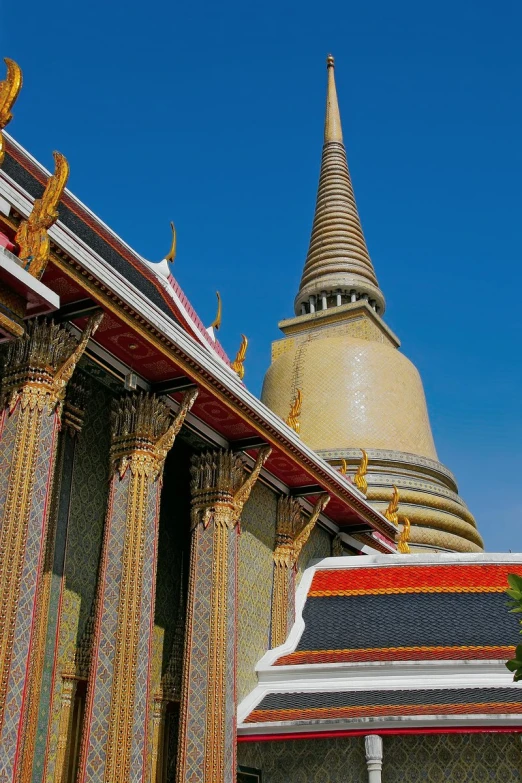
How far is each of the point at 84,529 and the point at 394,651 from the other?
418 cm

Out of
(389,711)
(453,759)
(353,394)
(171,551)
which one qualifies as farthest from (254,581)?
(353,394)

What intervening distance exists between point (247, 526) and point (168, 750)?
112 inches

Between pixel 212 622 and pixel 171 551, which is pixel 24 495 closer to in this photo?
pixel 212 622

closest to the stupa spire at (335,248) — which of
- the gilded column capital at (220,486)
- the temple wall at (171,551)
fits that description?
the temple wall at (171,551)

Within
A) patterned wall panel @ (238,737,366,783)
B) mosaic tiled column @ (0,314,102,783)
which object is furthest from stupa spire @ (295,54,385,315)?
mosaic tiled column @ (0,314,102,783)

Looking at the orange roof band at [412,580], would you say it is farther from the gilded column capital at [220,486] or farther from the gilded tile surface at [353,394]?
the gilded tile surface at [353,394]

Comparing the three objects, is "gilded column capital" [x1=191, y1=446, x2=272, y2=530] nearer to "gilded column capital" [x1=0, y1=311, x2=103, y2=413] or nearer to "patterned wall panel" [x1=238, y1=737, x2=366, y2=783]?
"patterned wall panel" [x1=238, y1=737, x2=366, y2=783]

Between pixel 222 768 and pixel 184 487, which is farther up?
pixel 184 487

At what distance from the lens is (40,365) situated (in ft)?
26.3

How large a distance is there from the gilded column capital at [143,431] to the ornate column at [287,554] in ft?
10.5

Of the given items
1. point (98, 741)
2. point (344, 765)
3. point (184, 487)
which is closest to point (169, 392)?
point (184, 487)

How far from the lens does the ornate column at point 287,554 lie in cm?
1209

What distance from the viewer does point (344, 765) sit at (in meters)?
10.4

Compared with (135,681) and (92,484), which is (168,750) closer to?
(135,681)
